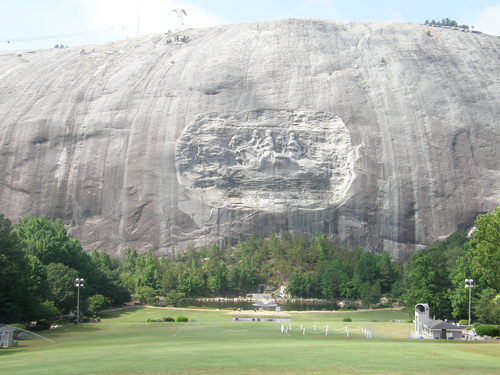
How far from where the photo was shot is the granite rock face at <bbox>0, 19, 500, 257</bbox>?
258 feet

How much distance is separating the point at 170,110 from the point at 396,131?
2689 centimetres

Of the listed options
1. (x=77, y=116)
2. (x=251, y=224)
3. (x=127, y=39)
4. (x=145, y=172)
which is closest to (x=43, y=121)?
(x=77, y=116)

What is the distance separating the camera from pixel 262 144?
82.8 meters

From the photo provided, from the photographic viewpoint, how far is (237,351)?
2184cm

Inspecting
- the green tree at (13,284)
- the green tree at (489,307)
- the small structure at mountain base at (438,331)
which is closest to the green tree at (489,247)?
the green tree at (489,307)

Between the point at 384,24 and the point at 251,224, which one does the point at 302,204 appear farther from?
the point at 384,24

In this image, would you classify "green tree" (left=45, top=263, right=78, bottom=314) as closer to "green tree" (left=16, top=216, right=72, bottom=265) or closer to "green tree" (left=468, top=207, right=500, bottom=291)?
"green tree" (left=16, top=216, right=72, bottom=265)

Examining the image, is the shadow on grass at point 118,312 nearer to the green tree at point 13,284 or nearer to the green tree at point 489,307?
the green tree at point 13,284

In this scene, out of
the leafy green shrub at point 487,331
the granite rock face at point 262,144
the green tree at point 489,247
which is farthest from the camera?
the granite rock face at point 262,144

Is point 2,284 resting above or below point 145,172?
below

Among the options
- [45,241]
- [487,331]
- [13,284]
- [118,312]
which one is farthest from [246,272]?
[487,331]

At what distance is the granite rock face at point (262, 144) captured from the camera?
258 ft

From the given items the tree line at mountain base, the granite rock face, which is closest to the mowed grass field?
the tree line at mountain base

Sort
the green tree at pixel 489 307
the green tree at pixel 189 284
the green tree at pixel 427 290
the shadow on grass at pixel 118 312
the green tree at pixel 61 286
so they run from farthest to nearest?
the green tree at pixel 189 284 → the shadow on grass at pixel 118 312 → the green tree at pixel 61 286 → the green tree at pixel 427 290 → the green tree at pixel 489 307
